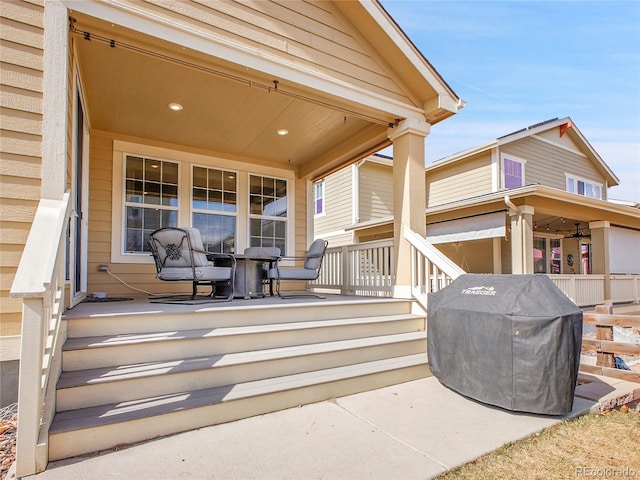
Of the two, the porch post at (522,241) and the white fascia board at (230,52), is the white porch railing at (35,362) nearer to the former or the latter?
the white fascia board at (230,52)

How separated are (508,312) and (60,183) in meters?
3.45

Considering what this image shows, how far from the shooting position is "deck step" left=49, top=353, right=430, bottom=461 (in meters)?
1.99

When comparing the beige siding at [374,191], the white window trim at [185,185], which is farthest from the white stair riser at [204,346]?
the beige siding at [374,191]

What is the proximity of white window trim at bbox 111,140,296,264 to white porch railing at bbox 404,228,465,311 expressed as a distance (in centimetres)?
298

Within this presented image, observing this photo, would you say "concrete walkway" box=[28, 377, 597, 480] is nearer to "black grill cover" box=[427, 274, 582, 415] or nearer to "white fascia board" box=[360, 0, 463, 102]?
Answer: "black grill cover" box=[427, 274, 582, 415]

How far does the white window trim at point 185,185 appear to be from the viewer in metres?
5.42

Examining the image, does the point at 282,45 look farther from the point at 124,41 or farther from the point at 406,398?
the point at 406,398

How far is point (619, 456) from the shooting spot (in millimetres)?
2102

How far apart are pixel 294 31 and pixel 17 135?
9.32 ft

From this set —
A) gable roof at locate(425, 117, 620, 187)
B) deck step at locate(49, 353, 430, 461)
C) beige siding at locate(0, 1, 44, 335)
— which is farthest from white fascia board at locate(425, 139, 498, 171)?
beige siding at locate(0, 1, 44, 335)

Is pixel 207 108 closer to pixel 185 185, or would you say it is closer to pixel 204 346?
pixel 185 185

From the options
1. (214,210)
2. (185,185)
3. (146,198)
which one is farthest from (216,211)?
(146,198)

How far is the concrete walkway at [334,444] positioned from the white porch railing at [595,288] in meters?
5.70

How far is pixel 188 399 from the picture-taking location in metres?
2.38
